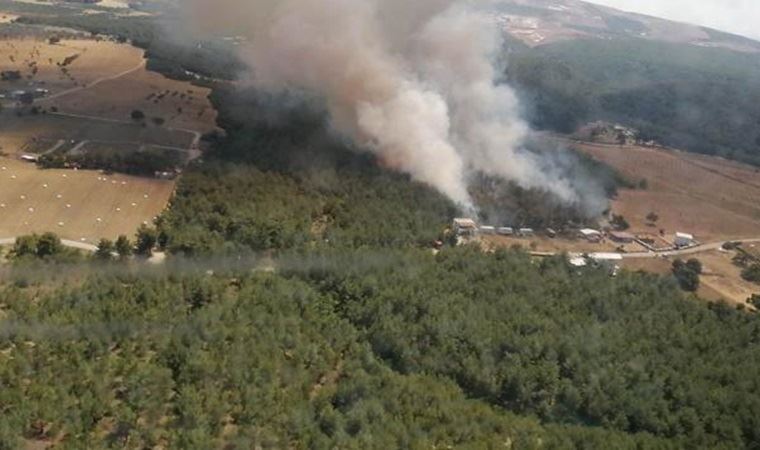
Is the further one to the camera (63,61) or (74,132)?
(63,61)

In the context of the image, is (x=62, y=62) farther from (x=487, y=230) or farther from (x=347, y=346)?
(x=347, y=346)

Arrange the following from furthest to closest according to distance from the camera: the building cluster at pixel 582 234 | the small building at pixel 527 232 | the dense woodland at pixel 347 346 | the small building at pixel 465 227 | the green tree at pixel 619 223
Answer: the green tree at pixel 619 223 → the small building at pixel 527 232 → the building cluster at pixel 582 234 → the small building at pixel 465 227 → the dense woodland at pixel 347 346

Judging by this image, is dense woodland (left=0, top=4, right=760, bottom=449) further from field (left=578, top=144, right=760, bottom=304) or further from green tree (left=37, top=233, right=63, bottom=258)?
field (left=578, top=144, right=760, bottom=304)

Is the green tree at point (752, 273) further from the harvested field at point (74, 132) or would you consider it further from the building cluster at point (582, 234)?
the harvested field at point (74, 132)

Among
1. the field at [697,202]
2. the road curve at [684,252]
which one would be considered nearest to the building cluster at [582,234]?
the road curve at [684,252]

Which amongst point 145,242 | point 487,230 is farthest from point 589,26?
point 145,242

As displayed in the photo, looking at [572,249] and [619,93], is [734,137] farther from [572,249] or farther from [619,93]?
[572,249]

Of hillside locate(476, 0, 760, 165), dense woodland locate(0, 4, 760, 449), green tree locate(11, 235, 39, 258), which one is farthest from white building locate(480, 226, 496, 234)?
green tree locate(11, 235, 39, 258)
